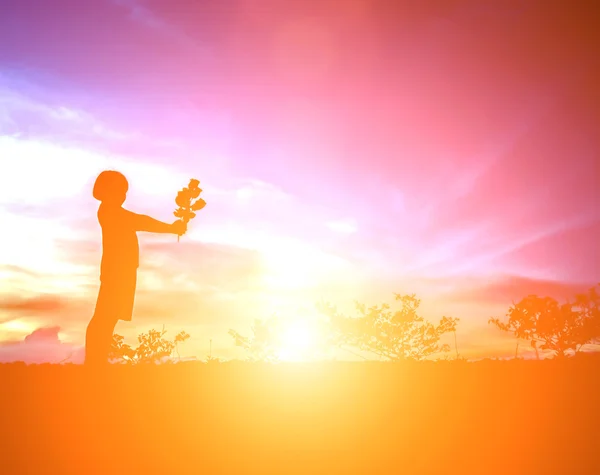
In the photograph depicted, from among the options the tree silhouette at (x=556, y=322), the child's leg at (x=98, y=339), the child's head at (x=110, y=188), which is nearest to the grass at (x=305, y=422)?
the child's leg at (x=98, y=339)

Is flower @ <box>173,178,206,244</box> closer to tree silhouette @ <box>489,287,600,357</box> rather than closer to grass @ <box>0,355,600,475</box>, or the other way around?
grass @ <box>0,355,600,475</box>

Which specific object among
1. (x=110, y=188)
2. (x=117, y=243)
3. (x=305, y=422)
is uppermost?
(x=110, y=188)

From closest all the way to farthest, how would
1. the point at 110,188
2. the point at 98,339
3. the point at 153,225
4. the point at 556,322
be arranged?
the point at 98,339 → the point at 110,188 → the point at 153,225 → the point at 556,322

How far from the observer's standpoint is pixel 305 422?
5.61m

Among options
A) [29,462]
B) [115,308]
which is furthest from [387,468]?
[115,308]

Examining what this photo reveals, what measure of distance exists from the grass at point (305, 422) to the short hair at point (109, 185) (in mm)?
3238

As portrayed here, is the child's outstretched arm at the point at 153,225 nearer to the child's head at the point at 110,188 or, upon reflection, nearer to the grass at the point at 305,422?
the child's head at the point at 110,188

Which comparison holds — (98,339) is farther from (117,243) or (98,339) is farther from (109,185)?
(109,185)

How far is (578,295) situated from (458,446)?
4728 centimetres

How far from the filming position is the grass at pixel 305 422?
4.52 metres

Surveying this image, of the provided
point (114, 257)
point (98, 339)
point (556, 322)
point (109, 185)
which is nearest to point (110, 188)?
point (109, 185)

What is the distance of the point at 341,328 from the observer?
46594 mm

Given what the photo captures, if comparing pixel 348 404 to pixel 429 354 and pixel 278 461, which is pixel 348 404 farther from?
pixel 429 354

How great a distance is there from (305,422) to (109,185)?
612 cm
